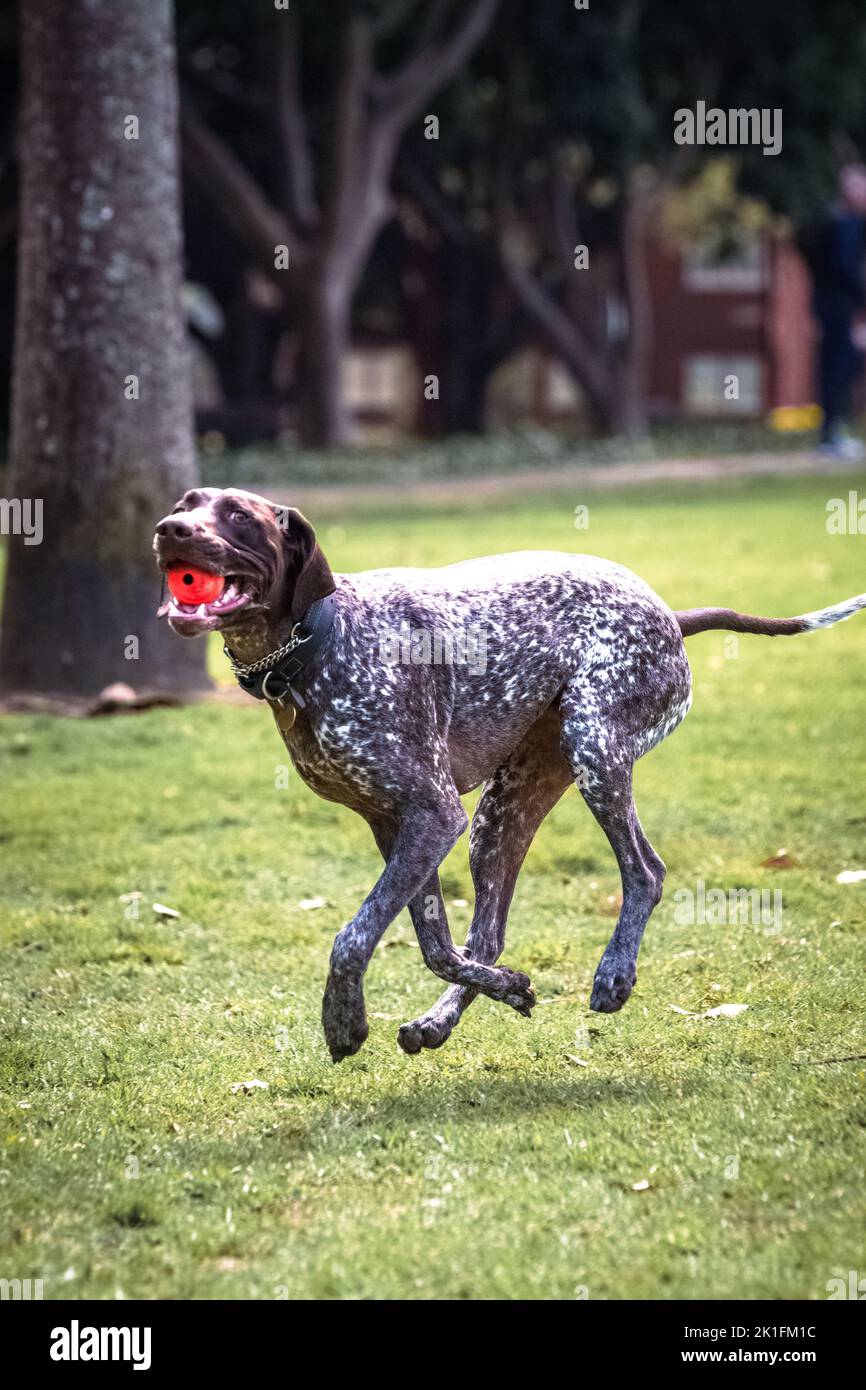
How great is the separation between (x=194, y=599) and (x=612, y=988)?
165 centimetres

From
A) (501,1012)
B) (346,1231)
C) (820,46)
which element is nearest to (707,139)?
(820,46)

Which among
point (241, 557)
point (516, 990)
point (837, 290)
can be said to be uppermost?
point (837, 290)

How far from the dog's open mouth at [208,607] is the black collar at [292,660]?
0.76ft

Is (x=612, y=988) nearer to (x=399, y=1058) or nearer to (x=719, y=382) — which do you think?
(x=399, y=1058)

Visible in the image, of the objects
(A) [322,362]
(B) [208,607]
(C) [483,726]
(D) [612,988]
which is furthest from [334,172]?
(B) [208,607]

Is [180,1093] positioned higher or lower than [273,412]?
lower

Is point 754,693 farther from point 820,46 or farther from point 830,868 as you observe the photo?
point 820,46

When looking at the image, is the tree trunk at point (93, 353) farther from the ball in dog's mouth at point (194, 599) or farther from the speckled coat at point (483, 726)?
the ball in dog's mouth at point (194, 599)

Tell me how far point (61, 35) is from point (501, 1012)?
6.72 meters

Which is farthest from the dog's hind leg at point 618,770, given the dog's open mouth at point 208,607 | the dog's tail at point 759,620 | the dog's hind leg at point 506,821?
the dog's open mouth at point 208,607

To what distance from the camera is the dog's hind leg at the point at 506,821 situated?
5.73m

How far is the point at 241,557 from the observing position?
15.9 ft

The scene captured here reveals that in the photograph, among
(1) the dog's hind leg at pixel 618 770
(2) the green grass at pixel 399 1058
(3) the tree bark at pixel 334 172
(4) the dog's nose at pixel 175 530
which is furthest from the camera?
(3) the tree bark at pixel 334 172
